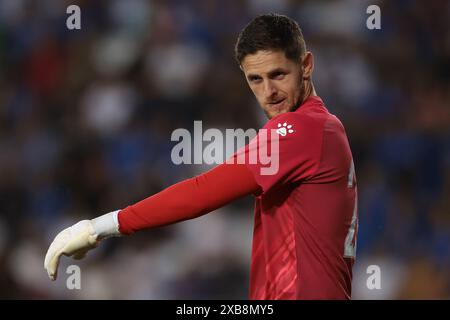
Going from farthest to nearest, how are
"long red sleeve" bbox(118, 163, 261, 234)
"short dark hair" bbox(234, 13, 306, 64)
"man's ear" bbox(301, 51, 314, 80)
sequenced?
"man's ear" bbox(301, 51, 314, 80) → "short dark hair" bbox(234, 13, 306, 64) → "long red sleeve" bbox(118, 163, 261, 234)

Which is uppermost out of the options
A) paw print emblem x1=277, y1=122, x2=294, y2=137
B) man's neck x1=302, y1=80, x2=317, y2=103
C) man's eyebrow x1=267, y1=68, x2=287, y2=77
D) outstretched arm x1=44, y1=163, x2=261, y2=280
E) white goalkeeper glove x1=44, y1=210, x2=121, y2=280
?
man's eyebrow x1=267, y1=68, x2=287, y2=77

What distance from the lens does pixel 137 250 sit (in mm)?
5805

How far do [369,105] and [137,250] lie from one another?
214 centimetres

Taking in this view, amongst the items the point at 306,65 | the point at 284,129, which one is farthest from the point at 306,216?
the point at 306,65

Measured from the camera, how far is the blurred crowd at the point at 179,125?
5699 mm

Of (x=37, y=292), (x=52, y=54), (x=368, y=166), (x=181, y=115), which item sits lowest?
(x=37, y=292)

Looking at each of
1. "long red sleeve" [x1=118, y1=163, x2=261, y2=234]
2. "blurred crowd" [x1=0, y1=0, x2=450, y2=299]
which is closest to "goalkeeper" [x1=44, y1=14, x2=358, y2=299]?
"long red sleeve" [x1=118, y1=163, x2=261, y2=234]

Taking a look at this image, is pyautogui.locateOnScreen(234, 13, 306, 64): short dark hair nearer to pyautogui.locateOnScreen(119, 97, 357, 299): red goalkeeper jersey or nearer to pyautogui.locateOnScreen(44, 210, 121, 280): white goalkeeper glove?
pyautogui.locateOnScreen(119, 97, 357, 299): red goalkeeper jersey

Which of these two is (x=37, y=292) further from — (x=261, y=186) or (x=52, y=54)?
(x=261, y=186)

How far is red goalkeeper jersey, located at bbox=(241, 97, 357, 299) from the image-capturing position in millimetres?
2680

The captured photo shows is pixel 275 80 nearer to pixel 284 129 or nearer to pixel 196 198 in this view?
pixel 284 129

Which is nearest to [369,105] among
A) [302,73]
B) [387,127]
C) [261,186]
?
[387,127]

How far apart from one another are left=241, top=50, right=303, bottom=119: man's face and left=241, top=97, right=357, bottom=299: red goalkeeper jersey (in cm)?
12

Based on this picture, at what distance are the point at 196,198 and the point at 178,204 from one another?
0.06 m
